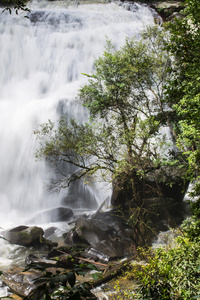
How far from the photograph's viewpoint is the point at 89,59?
82.3 ft

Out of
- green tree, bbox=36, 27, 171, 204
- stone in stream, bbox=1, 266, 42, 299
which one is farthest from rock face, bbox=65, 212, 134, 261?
stone in stream, bbox=1, 266, 42, 299

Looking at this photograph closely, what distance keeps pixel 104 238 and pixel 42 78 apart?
834 inches

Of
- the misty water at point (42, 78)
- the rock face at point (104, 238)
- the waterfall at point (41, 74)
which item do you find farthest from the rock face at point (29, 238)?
the waterfall at point (41, 74)

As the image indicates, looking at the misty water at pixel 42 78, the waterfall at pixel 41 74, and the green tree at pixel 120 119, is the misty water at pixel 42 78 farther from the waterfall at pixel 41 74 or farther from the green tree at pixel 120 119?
the green tree at pixel 120 119

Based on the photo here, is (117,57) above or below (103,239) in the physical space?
above

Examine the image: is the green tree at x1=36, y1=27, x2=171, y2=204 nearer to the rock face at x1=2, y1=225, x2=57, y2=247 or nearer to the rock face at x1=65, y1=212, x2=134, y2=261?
the rock face at x1=65, y1=212, x2=134, y2=261

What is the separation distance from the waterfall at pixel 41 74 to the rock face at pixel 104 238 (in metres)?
5.35

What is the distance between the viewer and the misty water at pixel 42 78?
16.8 metres

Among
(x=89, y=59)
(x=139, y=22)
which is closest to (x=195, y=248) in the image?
(x=89, y=59)

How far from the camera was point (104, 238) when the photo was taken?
9.98 metres

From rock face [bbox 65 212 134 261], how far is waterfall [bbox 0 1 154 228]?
5354 mm

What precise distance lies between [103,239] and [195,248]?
23.1 ft

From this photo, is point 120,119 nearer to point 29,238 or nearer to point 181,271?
point 29,238

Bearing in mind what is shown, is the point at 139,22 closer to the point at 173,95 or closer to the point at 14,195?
the point at 14,195
